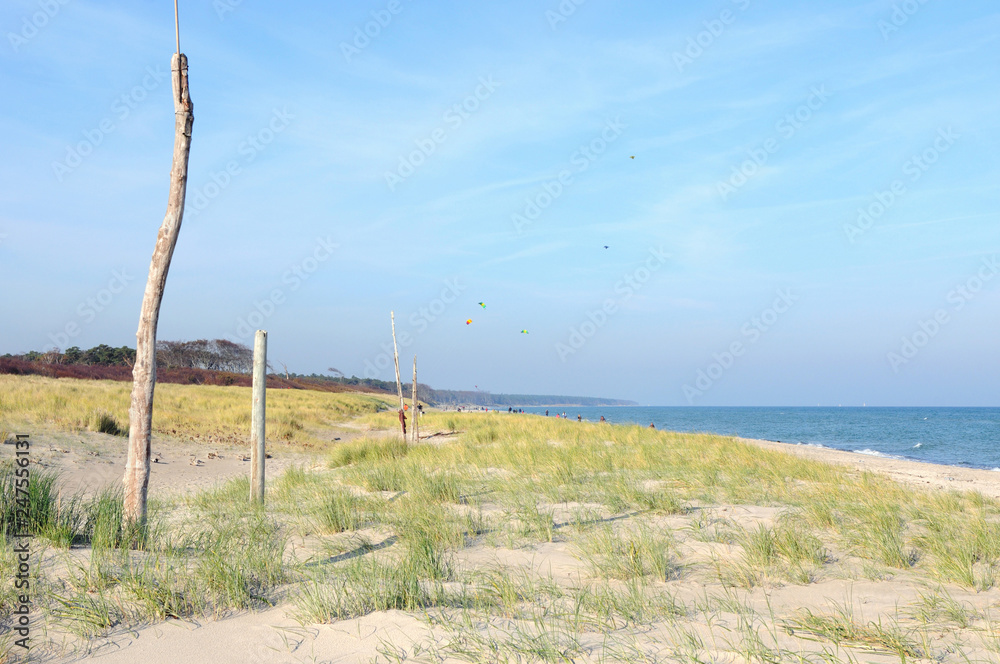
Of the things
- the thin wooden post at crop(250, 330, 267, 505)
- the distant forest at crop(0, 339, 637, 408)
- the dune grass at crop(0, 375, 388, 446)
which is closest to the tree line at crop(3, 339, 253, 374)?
the distant forest at crop(0, 339, 637, 408)

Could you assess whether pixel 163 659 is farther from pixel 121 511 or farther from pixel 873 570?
pixel 873 570

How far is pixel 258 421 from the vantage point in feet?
25.1

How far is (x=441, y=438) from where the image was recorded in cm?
2203

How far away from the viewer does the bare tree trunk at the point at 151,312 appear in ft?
17.5

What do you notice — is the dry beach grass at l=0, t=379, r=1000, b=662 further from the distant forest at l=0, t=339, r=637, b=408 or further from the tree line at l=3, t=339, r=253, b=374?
the tree line at l=3, t=339, r=253, b=374

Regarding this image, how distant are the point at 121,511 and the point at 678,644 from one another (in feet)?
15.6

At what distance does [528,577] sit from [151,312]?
4.01 meters

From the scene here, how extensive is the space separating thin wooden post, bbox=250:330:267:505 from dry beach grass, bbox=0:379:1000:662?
0.35 meters

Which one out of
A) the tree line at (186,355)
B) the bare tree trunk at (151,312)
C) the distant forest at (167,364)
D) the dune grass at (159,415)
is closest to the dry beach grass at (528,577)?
the bare tree trunk at (151,312)

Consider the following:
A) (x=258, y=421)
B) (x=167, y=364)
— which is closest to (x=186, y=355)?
(x=167, y=364)

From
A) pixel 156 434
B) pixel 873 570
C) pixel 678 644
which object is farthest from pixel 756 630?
pixel 156 434

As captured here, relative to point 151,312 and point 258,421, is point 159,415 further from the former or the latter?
point 151,312

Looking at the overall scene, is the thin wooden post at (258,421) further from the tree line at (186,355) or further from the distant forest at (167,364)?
the tree line at (186,355)

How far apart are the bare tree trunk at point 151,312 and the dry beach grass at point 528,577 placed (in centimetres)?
29
